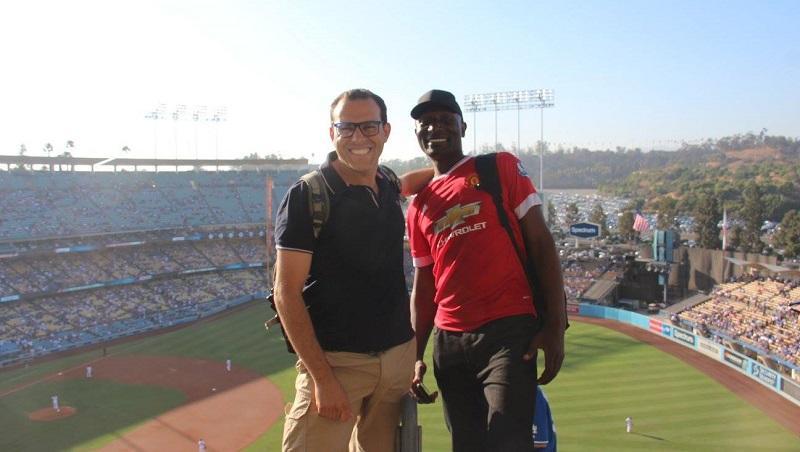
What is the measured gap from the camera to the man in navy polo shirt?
3395 mm

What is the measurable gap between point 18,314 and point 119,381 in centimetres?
1493

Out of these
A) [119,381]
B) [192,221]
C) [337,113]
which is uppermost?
[337,113]

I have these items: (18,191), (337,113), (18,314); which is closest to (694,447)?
(337,113)

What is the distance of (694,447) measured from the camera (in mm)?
19781

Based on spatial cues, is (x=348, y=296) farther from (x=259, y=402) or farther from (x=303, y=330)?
(x=259, y=402)

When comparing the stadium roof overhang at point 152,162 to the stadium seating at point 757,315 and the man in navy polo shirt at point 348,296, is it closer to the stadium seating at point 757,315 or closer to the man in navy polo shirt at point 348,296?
the stadium seating at point 757,315

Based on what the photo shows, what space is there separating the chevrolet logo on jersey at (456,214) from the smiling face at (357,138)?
66 centimetres

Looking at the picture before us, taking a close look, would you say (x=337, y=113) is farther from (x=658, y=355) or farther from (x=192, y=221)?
(x=192, y=221)

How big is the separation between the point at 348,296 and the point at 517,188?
4.39ft

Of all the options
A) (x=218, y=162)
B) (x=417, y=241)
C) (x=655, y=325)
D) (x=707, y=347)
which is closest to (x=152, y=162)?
(x=218, y=162)

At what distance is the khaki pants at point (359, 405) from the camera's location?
3.54 m

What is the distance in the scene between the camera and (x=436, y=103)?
410 cm

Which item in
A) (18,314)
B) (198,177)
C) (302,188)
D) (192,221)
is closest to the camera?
(302,188)

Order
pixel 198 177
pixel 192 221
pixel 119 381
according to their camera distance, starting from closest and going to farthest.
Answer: pixel 119 381 < pixel 192 221 < pixel 198 177
